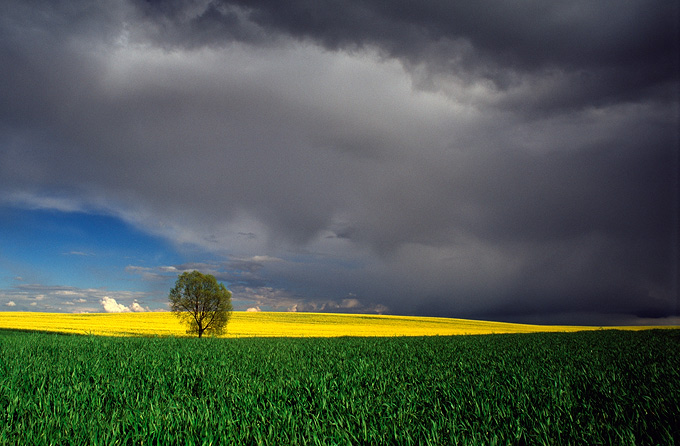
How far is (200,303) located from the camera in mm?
42781

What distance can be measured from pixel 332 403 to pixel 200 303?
4093 centimetres

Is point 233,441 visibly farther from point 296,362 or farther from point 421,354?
point 421,354

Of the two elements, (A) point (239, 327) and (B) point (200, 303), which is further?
(A) point (239, 327)

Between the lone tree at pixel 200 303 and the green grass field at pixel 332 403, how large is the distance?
103ft

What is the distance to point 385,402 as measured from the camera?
630cm

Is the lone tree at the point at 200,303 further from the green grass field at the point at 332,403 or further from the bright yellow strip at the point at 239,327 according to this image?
the green grass field at the point at 332,403

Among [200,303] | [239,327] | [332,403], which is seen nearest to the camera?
[332,403]

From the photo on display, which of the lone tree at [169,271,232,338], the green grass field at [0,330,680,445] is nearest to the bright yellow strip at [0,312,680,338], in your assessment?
the lone tree at [169,271,232,338]

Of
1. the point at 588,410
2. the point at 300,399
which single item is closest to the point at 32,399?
the point at 300,399

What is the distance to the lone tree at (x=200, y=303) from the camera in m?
42.3

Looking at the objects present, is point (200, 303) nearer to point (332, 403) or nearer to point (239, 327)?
point (239, 327)

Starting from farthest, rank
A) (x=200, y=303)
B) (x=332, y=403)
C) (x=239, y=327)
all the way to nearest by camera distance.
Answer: (x=239, y=327)
(x=200, y=303)
(x=332, y=403)

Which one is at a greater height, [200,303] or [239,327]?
[200,303]

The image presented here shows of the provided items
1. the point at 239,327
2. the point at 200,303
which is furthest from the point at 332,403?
the point at 239,327
